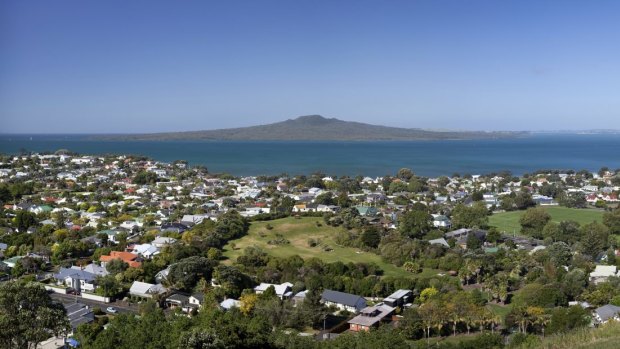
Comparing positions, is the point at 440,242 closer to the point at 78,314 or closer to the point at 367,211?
the point at 367,211

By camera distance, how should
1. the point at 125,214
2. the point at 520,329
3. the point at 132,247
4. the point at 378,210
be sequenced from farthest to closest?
the point at 378,210, the point at 125,214, the point at 132,247, the point at 520,329

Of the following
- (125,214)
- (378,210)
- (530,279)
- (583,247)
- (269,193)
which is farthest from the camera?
(269,193)

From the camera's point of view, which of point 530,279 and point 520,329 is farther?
point 530,279

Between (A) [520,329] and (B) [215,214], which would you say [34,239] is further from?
(A) [520,329]

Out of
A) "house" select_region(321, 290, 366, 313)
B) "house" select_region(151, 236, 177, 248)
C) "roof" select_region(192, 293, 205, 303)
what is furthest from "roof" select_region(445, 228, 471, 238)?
"roof" select_region(192, 293, 205, 303)

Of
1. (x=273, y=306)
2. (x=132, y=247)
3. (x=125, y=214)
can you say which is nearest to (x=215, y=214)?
(x=125, y=214)

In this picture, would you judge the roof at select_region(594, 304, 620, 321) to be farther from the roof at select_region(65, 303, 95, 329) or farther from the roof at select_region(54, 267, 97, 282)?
the roof at select_region(54, 267, 97, 282)
